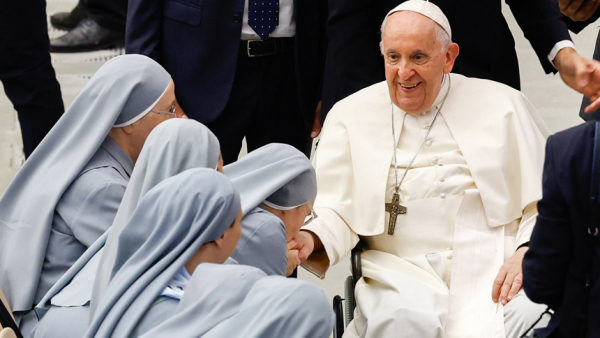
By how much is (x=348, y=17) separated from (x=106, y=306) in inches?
84.4

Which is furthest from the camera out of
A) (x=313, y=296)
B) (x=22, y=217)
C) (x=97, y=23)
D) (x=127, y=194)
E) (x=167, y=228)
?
(x=97, y=23)

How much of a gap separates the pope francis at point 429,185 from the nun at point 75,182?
0.76 metres

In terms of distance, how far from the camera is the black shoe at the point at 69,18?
7.73m

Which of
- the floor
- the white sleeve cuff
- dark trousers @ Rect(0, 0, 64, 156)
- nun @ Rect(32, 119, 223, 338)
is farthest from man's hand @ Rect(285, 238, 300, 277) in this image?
the floor

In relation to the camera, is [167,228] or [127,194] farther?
[127,194]

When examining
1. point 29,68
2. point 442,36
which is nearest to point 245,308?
point 442,36

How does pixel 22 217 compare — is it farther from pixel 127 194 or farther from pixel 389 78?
pixel 389 78

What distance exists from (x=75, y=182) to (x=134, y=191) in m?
0.60

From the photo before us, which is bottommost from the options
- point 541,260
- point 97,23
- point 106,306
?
point 97,23

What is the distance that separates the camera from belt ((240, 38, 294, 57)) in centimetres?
430

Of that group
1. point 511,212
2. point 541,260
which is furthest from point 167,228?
point 511,212

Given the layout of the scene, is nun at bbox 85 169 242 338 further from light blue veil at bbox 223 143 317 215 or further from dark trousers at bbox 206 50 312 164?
dark trousers at bbox 206 50 312 164

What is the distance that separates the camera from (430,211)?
3.56m

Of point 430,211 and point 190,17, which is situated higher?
point 190,17
